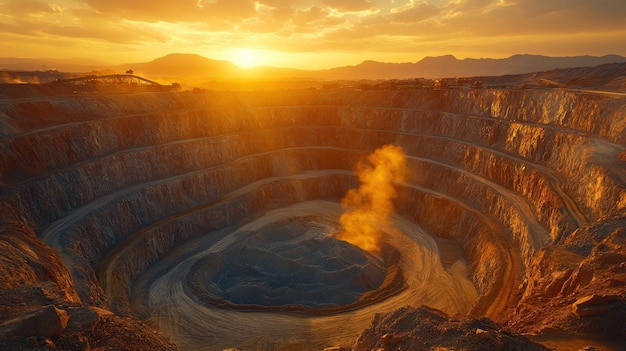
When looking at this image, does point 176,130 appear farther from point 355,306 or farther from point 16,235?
point 355,306

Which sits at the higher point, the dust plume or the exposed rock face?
the exposed rock face

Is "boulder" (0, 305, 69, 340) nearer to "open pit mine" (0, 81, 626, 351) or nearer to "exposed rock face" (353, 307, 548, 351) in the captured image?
"open pit mine" (0, 81, 626, 351)

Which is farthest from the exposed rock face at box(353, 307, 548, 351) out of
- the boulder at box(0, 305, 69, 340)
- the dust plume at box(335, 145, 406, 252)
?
the dust plume at box(335, 145, 406, 252)

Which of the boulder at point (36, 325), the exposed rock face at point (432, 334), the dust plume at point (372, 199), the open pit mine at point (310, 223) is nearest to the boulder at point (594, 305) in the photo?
the open pit mine at point (310, 223)

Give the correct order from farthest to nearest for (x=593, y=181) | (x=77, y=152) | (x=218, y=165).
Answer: (x=218, y=165) < (x=77, y=152) < (x=593, y=181)

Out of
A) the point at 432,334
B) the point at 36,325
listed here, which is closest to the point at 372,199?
the point at 432,334

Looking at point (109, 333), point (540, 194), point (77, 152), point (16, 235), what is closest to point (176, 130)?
point (77, 152)
